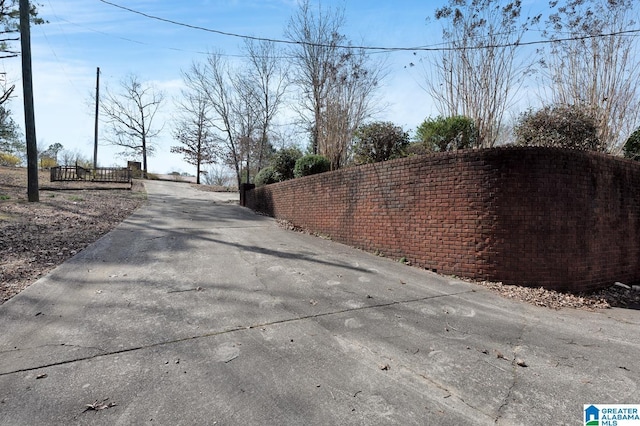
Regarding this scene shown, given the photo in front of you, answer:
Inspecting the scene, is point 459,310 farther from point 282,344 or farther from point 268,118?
point 268,118

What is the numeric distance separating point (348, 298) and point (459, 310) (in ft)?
4.75

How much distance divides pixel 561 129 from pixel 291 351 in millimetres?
8408

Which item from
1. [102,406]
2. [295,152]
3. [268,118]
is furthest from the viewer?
[268,118]

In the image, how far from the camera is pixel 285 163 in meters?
14.7

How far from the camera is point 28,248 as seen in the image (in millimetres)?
6090

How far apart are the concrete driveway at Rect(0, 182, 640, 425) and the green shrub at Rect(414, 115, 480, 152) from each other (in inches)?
204

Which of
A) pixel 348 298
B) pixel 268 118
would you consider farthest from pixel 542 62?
pixel 268 118

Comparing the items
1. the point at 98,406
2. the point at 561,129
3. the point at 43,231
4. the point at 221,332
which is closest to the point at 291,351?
the point at 221,332

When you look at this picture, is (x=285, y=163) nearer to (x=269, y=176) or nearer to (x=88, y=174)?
(x=269, y=176)

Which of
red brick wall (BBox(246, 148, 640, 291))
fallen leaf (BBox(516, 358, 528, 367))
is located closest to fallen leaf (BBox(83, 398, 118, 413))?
fallen leaf (BBox(516, 358, 528, 367))

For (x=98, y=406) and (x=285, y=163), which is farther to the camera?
(x=285, y=163)

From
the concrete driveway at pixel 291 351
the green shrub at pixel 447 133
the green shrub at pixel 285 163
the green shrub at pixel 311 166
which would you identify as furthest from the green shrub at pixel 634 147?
the green shrub at pixel 285 163

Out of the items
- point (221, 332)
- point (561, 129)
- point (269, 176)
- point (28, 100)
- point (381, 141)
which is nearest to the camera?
point (221, 332)

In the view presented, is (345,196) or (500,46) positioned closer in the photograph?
(345,196)
